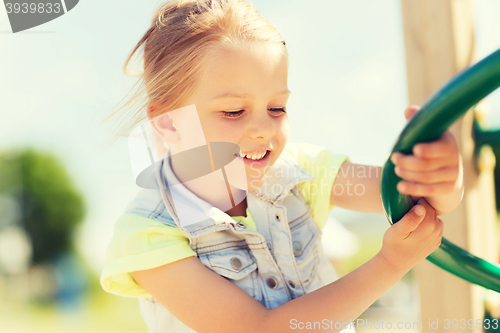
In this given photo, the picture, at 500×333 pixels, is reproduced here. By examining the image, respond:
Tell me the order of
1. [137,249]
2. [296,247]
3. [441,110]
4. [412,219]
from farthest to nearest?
[296,247]
[137,249]
[412,219]
[441,110]

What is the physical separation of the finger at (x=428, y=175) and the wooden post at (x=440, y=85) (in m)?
0.47

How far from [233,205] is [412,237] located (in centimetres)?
34

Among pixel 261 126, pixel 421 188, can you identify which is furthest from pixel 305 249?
pixel 421 188

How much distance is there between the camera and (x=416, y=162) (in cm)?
37

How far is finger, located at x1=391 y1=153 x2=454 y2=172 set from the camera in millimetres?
374

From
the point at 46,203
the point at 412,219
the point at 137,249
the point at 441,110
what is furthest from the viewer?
the point at 46,203

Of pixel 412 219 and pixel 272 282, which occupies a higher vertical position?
pixel 412 219

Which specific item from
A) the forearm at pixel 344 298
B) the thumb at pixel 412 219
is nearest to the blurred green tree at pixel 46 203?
the forearm at pixel 344 298

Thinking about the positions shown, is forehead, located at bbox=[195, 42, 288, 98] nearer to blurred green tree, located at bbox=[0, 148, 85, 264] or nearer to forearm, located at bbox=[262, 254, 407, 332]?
forearm, located at bbox=[262, 254, 407, 332]

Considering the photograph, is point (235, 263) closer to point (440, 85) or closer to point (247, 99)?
point (247, 99)

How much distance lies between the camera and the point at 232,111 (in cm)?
62

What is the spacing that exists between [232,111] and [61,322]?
403cm

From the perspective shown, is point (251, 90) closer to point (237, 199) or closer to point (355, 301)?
point (237, 199)

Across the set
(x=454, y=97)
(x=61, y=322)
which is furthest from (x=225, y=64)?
(x=61, y=322)
